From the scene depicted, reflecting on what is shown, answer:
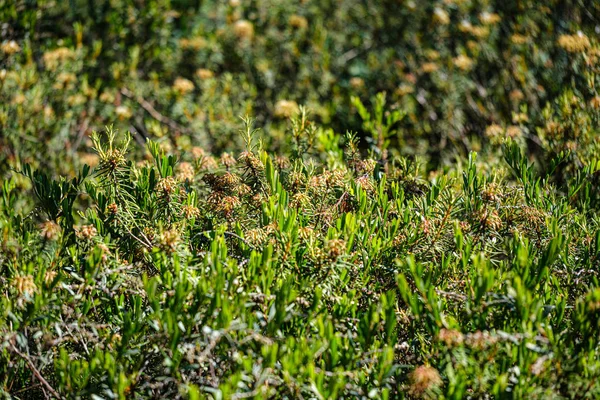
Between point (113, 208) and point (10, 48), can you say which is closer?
point (113, 208)

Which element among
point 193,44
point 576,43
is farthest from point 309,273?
point 193,44

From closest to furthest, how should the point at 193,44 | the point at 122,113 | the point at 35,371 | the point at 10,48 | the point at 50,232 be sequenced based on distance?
the point at 35,371 < the point at 50,232 < the point at 10,48 < the point at 122,113 < the point at 193,44

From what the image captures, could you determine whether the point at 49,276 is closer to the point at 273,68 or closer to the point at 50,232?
the point at 50,232

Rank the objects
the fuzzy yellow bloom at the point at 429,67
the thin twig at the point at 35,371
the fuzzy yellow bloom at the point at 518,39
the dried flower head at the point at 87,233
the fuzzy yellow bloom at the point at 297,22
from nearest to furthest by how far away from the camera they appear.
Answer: the thin twig at the point at 35,371 < the dried flower head at the point at 87,233 < the fuzzy yellow bloom at the point at 518,39 < the fuzzy yellow bloom at the point at 429,67 < the fuzzy yellow bloom at the point at 297,22

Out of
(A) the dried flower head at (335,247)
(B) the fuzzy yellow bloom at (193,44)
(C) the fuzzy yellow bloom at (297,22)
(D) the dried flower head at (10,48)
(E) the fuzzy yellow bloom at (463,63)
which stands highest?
(D) the dried flower head at (10,48)

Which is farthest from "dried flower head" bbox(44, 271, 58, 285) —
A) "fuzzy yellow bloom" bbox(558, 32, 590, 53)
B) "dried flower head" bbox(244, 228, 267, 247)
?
"fuzzy yellow bloom" bbox(558, 32, 590, 53)

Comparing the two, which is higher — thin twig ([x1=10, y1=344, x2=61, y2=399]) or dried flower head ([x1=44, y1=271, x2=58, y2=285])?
dried flower head ([x1=44, y1=271, x2=58, y2=285])

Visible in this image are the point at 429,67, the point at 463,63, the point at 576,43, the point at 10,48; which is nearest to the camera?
the point at 576,43

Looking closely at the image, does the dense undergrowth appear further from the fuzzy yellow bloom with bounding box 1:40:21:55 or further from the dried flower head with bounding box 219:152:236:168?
the fuzzy yellow bloom with bounding box 1:40:21:55

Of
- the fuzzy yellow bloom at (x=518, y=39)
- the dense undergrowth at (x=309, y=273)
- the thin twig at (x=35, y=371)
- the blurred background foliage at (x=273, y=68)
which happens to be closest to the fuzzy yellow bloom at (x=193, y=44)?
the blurred background foliage at (x=273, y=68)

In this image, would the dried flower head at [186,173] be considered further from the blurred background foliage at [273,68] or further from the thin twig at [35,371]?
the blurred background foliage at [273,68]

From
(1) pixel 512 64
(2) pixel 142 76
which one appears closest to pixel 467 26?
(1) pixel 512 64

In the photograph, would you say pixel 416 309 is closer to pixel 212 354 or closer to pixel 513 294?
pixel 513 294

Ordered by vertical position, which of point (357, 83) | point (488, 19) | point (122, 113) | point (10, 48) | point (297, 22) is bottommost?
point (357, 83)
